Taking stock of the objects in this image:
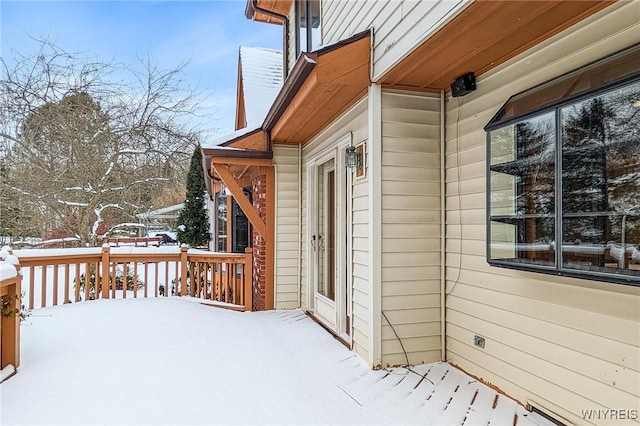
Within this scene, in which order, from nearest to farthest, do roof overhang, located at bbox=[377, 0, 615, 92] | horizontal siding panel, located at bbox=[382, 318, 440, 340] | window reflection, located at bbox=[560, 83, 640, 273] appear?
1. window reflection, located at bbox=[560, 83, 640, 273]
2. roof overhang, located at bbox=[377, 0, 615, 92]
3. horizontal siding panel, located at bbox=[382, 318, 440, 340]

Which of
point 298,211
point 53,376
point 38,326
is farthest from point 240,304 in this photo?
point 53,376

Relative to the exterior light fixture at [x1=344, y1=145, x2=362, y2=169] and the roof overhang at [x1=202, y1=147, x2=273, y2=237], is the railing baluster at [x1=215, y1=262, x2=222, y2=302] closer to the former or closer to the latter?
the roof overhang at [x1=202, y1=147, x2=273, y2=237]

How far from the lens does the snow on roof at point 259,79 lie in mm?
7510

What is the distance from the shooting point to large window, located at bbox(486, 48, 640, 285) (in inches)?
78.2

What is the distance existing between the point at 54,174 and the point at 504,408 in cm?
970

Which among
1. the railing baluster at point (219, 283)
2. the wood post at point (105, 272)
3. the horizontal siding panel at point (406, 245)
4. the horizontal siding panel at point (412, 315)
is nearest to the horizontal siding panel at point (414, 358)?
the horizontal siding panel at point (412, 315)

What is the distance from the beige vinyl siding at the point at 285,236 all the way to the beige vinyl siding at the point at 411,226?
2660 mm

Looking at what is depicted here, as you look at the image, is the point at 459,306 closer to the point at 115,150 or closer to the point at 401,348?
the point at 401,348

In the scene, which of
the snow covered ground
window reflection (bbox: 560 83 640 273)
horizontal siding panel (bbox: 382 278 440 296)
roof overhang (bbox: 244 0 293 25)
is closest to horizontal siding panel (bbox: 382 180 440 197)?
horizontal siding panel (bbox: 382 278 440 296)

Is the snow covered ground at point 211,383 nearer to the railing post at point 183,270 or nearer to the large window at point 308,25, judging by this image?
the railing post at point 183,270

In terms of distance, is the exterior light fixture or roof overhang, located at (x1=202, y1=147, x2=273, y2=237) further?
roof overhang, located at (x1=202, y1=147, x2=273, y2=237)

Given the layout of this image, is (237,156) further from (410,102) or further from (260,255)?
(410,102)

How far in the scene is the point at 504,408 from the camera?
2619mm

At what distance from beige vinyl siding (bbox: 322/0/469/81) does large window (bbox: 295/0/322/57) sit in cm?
129
